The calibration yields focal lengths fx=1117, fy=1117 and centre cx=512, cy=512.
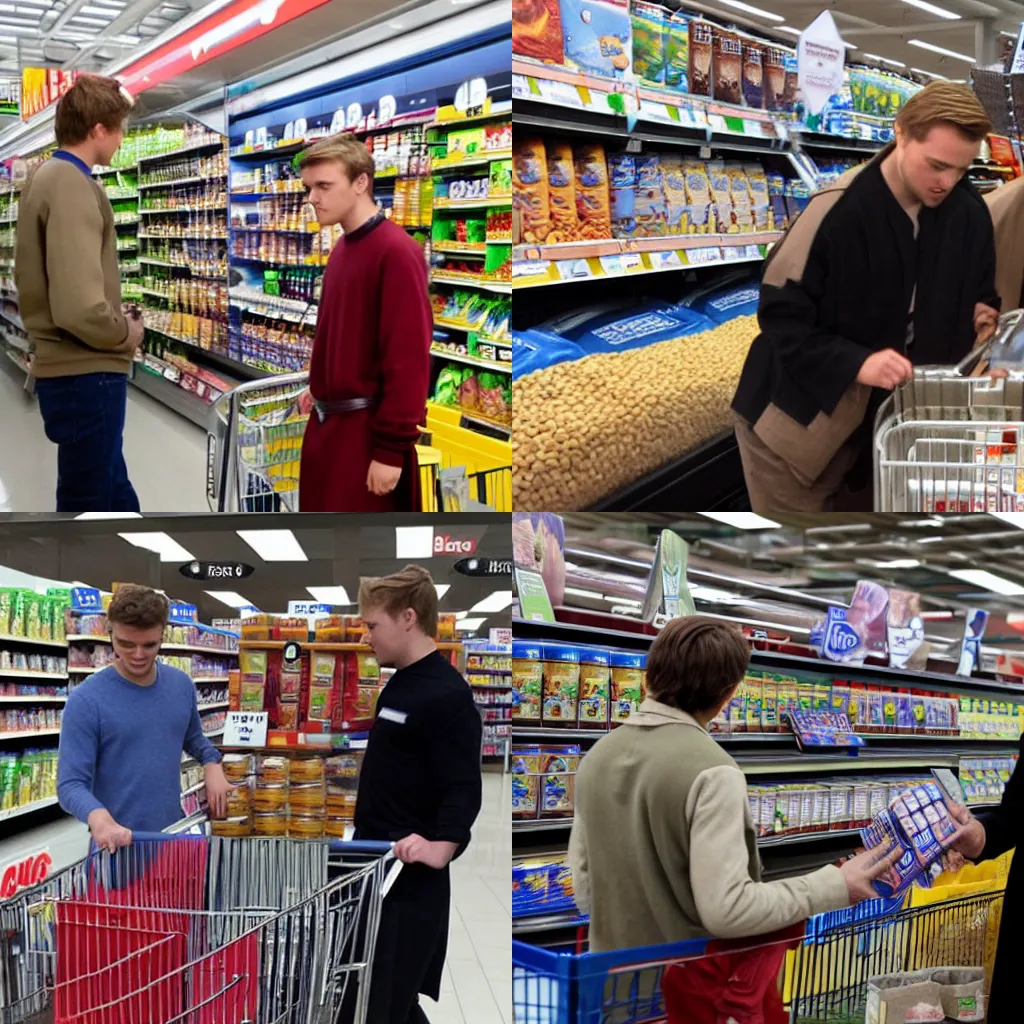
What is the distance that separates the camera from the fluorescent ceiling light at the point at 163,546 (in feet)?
17.1

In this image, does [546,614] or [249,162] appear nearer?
[249,162]

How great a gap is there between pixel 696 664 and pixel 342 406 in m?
1.24

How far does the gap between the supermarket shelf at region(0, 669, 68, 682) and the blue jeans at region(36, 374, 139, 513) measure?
240cm

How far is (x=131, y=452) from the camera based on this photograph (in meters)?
2.97

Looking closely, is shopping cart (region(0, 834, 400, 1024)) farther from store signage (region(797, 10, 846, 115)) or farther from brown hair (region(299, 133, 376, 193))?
store signage (region(797, 10, 846, 115))

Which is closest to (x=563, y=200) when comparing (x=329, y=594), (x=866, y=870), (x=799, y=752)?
(x=866, y=870)

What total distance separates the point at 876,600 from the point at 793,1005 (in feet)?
5.75

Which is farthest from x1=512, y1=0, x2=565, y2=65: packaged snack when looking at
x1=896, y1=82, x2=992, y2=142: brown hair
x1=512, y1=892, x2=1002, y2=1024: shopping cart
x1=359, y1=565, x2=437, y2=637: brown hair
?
x1=512, y1=892, x2=1002, y2=1024: shopping cart

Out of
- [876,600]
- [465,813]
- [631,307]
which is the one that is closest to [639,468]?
[631,307]

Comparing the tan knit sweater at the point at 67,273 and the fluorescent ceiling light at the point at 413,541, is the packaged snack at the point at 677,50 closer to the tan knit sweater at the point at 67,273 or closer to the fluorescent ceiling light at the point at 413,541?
the tan knit sweater at the point at 67,273

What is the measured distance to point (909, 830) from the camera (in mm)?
2281

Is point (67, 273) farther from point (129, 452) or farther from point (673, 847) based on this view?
point (673, 847)

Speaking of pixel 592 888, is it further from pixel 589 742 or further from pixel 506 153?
pixel 506 153

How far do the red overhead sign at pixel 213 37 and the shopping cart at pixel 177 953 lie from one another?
6.11ft
